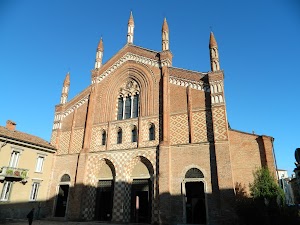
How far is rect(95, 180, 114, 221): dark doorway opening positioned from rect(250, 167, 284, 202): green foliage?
37.7 ft

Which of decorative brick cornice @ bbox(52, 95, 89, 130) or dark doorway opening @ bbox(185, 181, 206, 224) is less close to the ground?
decorative brick cornice @ bbox(52, 95, 89, 130)

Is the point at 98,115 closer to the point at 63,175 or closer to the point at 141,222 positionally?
the point at 63,175

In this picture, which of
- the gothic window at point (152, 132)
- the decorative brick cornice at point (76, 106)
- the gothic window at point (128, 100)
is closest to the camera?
the gothic window at point (152, 132)

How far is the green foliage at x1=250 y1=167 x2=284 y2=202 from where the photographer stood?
15625 mm

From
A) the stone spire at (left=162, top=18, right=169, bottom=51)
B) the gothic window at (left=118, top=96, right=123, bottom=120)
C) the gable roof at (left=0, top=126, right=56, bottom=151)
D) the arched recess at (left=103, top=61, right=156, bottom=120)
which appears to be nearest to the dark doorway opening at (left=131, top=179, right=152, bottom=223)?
the arched recess at (left=103, top=61, right=156, bottom=120)

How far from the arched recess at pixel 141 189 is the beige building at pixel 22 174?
31.4 ft

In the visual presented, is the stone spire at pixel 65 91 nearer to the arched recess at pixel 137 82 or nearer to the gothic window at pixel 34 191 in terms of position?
the arched recess at pixel 137 82

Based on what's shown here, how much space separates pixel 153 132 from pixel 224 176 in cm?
709

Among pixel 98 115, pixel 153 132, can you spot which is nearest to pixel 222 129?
pixel 153 132

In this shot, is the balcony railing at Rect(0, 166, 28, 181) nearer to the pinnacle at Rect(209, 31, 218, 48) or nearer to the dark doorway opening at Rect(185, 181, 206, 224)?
the dark doorway opening at Rect(185, 181, 206, 224)

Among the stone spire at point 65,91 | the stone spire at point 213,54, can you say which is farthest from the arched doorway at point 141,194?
the stone spire at point 65,91

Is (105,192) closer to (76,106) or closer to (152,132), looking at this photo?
(152,132)

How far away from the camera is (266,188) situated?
15633 millimetres

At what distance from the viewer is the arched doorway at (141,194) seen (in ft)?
62.4
